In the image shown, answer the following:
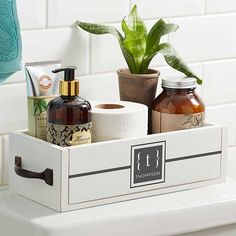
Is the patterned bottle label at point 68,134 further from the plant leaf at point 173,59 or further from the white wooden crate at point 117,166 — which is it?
the plant leaf at point 173,59

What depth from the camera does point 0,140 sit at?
146 cm

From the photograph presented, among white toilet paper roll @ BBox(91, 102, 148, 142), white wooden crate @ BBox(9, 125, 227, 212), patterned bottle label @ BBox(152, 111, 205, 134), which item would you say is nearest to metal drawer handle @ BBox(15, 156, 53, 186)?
white wooden crate @ BBox(9, 125, 227, 212)

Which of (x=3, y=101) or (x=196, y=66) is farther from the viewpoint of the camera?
(x=196, y=66)

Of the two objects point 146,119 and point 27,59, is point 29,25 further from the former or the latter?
point 146,119

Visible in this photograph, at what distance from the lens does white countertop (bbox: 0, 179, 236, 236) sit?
1.29m

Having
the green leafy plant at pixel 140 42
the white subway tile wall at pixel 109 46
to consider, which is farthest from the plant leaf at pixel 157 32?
the white subway tile wall at pixel 109 46

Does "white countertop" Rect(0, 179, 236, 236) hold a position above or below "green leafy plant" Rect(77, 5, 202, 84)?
below

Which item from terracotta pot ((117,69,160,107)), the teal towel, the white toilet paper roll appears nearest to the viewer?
the teal towel

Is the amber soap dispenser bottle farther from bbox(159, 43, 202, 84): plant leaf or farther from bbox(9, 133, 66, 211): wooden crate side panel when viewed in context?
bbox(159, 43, 202, 84): plant leaf

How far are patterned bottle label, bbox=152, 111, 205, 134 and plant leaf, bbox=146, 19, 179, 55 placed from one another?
0.12 m

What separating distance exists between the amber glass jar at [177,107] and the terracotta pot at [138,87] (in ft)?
0.11

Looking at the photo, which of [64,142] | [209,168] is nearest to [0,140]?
[64,142]

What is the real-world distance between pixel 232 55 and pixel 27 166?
57cm

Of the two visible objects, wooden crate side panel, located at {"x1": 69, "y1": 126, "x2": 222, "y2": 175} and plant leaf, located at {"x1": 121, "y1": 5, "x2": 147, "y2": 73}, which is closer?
wooden crate side panel, located at {"x1": 69, "y1": 126, "x2": 222, "y2": 175}
